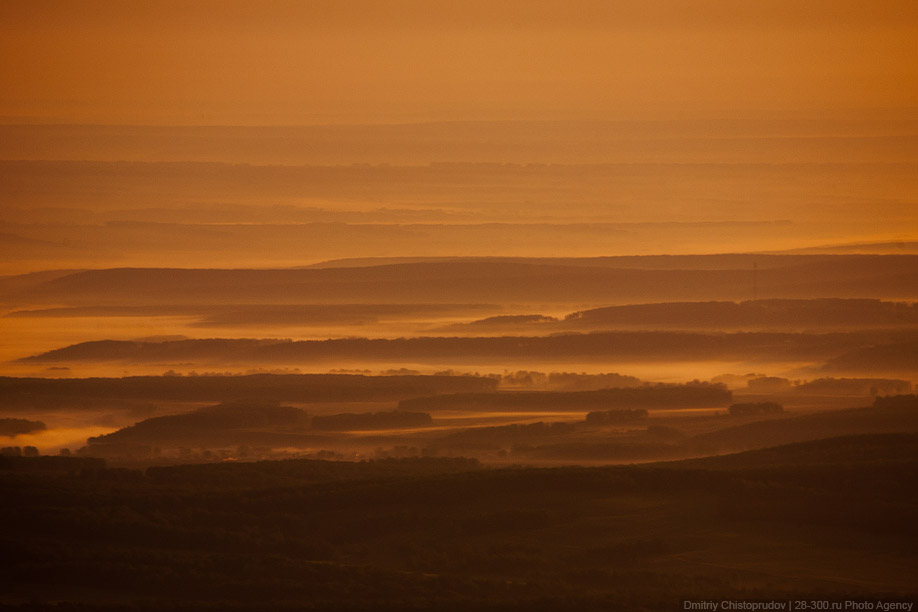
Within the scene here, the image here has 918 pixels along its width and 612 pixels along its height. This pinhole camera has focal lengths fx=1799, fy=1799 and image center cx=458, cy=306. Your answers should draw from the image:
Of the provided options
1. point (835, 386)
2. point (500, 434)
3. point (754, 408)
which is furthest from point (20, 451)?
point (835, 386)

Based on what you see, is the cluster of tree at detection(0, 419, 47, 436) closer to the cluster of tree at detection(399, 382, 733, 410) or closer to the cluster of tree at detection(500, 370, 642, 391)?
the cluster of tree at detection(399, 382, 733, 410)

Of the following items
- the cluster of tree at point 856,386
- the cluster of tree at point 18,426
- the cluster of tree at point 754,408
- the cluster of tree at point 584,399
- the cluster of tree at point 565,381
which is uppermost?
the cluster of tree at point 565,381

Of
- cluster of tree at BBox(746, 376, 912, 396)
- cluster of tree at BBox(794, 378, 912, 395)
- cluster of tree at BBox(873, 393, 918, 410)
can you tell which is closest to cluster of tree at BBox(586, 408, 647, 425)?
cluster of tree at BBox(746, 376, 912, 396)

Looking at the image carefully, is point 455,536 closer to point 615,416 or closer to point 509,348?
point 615,416

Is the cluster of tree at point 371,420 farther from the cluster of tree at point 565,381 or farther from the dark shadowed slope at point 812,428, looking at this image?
the dark shadowed slope at point 812,428

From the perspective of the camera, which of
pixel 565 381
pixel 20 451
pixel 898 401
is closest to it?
pixel 20 451

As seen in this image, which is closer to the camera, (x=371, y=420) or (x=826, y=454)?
(x=826, y=454)

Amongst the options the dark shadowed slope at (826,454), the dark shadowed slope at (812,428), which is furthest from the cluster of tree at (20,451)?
the dark shadowed slope at (812,428)
